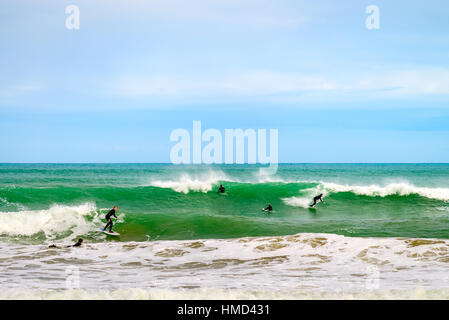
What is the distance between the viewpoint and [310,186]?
113ft

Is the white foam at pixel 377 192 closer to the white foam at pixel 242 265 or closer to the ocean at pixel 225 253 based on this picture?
the ocean at pixel 225 253

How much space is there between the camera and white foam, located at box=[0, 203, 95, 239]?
704 inches

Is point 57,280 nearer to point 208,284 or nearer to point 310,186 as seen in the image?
point 208,284

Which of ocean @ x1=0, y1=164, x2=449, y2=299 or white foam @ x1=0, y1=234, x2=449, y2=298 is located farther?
white foam @ x1=0, y1=234, x2=449, y2=298

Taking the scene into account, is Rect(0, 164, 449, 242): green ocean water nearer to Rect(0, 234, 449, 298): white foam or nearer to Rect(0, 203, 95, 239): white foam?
Rect(0, 203, 95, 239): white foam

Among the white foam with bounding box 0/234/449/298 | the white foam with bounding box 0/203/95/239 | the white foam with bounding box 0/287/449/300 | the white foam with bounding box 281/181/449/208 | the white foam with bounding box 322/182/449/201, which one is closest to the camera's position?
the white foam with bounding box 0/287/449/300

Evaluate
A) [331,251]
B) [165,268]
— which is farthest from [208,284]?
[331,251]

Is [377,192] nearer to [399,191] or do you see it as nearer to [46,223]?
[399,191]

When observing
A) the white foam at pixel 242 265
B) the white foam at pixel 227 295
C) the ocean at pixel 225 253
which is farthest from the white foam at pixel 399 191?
the white foam at pixel 227 295

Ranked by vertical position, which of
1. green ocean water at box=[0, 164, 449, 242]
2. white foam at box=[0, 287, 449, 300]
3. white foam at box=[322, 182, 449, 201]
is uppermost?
white foam at box=[0, 287, 449, 300]

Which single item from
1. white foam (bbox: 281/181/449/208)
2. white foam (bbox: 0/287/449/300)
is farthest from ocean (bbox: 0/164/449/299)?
white foam (bbox: 281/181/449/208)

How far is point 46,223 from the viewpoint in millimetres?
18641

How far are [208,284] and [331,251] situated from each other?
5.83 metres
